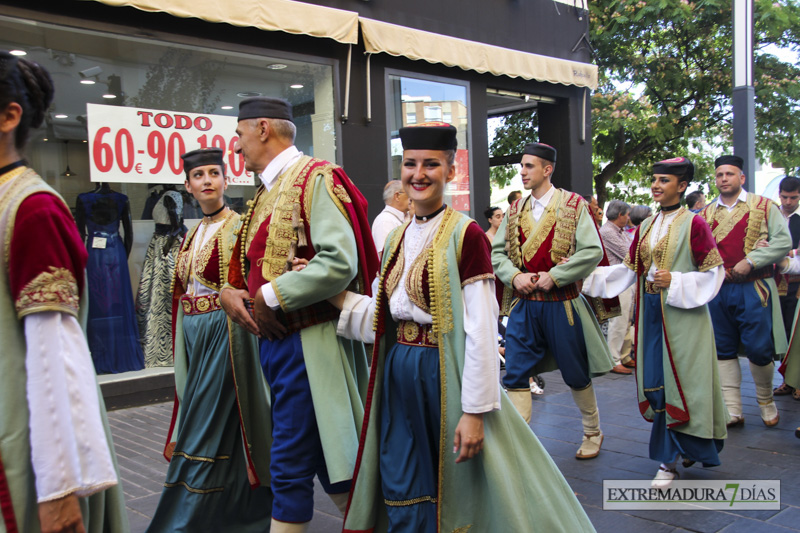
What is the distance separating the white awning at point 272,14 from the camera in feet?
23.2

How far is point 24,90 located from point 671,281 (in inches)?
157

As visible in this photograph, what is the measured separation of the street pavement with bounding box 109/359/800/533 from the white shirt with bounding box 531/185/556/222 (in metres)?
1.81

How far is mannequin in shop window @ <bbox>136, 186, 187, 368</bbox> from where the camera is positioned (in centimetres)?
781

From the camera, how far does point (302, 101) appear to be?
351 inches

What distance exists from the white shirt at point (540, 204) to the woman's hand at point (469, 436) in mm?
3006

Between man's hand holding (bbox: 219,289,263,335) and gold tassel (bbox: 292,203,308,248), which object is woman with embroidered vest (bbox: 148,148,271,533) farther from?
gold tassel (bbox: 292,203,308,248)

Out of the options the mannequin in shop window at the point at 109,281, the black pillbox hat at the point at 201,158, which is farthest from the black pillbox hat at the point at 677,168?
the mannequin in shop window at the point at 109,281

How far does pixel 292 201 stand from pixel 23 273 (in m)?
1.53

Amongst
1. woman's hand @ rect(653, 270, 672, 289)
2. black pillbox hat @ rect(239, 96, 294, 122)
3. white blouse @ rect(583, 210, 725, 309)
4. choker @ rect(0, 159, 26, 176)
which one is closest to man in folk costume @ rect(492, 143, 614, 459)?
white blouse @ rect(583, 210, 725, 309)

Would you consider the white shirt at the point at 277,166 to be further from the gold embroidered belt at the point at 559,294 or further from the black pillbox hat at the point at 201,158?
the gold embroidered belt at the point at 559,294

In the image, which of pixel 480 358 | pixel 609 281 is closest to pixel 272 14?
pixel 609 281

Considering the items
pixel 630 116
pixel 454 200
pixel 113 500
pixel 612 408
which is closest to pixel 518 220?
pixel 612 408

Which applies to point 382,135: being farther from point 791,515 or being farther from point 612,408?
point 791,515

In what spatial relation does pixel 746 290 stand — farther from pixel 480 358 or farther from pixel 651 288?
pixel 480 358
